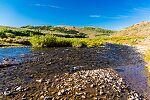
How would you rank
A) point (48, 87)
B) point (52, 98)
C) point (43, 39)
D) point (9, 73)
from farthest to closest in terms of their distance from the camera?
point (43, 39)
point (9, 73)
point (48, 87)
point (52, 98)

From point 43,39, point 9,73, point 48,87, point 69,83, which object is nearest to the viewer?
point 48,87

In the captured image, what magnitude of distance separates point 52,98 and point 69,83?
4.94 meters

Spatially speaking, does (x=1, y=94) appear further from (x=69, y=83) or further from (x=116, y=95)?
(x=116, y=95)

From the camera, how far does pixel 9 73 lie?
28500 millimetres

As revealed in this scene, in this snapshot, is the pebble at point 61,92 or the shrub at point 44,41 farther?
the shrub at point 44,41

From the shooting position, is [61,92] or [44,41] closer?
[61,92]

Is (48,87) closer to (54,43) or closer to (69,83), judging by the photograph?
(69,83)

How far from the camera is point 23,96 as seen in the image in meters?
18.9

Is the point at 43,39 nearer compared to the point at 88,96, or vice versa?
the point at 88,96

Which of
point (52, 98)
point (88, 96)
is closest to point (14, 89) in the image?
point (52, 98)

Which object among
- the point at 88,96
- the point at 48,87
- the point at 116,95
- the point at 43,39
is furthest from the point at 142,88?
the point at 43,39

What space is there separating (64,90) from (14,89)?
431cm

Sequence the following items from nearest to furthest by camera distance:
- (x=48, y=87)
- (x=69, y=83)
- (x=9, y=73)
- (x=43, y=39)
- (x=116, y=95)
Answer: (x=116, y=95) → (x=48, y=87) → (x=69, y=83) → (x=9, y=73) → (x=43, y=39)

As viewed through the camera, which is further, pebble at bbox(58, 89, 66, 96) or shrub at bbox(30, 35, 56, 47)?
shrub at bbox(30, 35, 56, 47)
